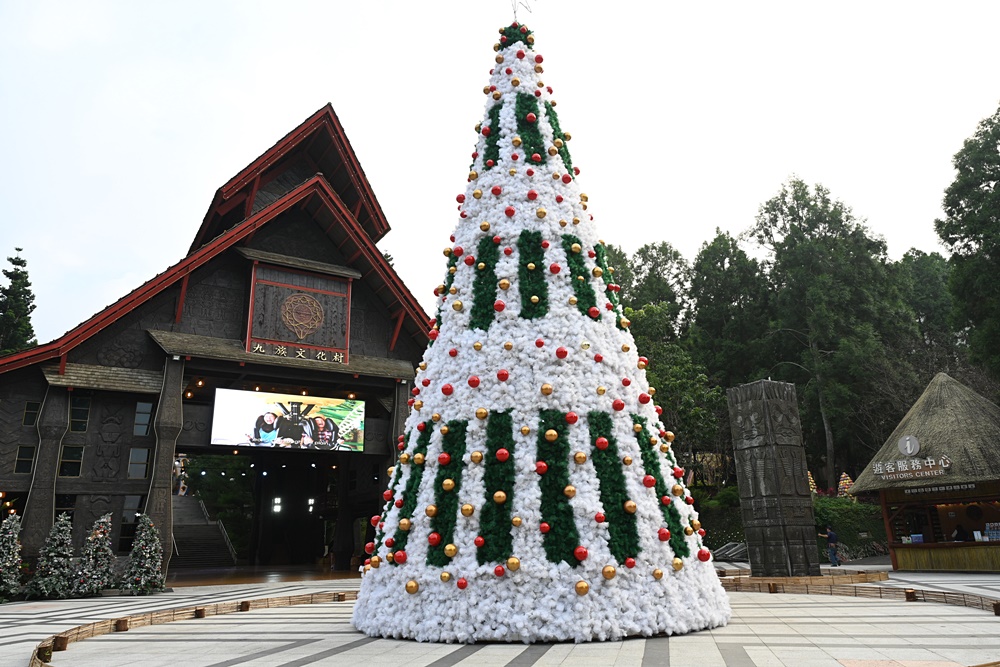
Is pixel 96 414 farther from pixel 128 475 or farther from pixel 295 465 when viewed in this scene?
pixel 295 465

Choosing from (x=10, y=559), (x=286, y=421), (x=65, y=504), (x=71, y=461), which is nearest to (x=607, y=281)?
(x=286, y=421)

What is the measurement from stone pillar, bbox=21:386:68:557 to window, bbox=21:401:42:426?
305 millimetres

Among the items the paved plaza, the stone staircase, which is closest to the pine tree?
the stone staircase

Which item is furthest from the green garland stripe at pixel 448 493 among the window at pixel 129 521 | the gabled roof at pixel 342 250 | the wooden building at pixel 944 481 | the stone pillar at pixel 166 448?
the wooden building at pixel 944 481

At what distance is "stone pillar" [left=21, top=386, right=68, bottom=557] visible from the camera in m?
15.4

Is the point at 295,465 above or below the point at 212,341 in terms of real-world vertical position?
below

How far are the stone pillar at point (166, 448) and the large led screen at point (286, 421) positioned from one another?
3.39ft

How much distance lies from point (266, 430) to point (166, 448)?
2.56 meters

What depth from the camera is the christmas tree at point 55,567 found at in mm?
14930

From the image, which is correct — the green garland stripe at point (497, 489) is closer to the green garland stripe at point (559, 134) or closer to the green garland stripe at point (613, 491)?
the green garland stripe at point (613, 491)

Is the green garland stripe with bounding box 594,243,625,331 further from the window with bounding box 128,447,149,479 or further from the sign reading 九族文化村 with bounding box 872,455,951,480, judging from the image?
the window with bounding box 128,447,149,479

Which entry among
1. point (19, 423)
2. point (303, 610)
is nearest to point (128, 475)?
point (19, 423)

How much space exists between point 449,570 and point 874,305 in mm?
34947

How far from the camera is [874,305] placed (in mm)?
34062
